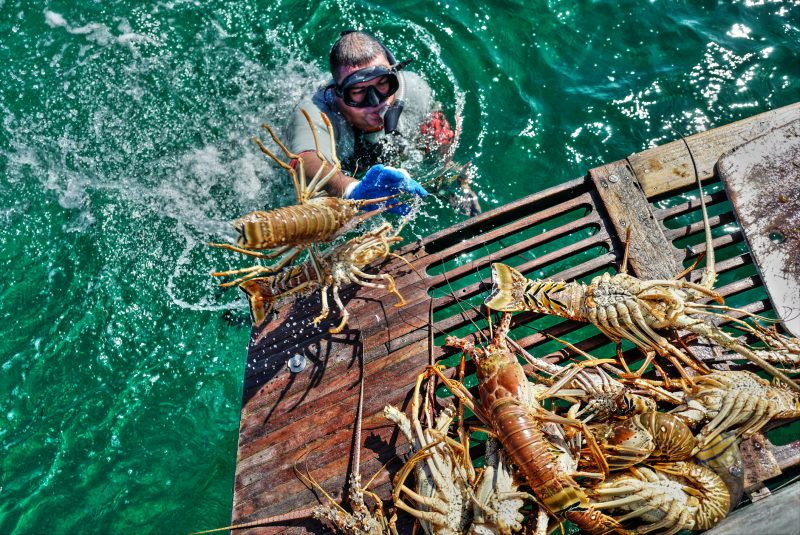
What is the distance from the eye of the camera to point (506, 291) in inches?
167

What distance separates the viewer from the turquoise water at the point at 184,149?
5211 millimetres

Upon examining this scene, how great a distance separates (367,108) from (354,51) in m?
0.51

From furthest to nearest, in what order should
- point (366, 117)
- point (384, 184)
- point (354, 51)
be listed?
1. point (366, 117)
2. point (354, 51)
3. point (384, 184)

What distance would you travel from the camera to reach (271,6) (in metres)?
6.84

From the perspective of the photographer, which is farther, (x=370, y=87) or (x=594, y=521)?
(x=370, y=87)

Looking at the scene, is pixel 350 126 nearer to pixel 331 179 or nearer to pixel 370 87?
pixel 370 87

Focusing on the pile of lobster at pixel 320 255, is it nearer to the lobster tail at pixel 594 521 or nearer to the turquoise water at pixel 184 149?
the turquoise water at pixel 184 149

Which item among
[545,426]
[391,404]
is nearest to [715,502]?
[545,426]

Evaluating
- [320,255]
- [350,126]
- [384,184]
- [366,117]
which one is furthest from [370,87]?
[320,255]

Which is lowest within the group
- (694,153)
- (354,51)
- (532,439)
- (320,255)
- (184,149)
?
(532,439)

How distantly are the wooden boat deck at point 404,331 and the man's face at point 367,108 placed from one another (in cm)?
140

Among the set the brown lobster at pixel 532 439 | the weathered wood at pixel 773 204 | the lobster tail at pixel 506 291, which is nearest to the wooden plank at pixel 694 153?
the weathered wood at pixel 773 204

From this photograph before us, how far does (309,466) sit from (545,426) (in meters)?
1.67

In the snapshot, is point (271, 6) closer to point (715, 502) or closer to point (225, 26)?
point (225, 26)
